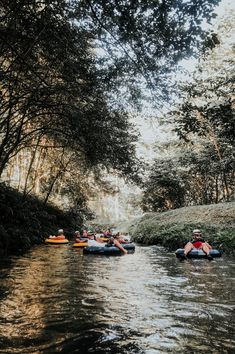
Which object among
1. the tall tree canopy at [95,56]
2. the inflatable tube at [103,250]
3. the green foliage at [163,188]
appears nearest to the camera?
the tall tree canopy at [95,56]

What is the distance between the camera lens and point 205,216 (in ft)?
61.1

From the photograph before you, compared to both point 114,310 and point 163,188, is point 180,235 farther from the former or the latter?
point 163,188

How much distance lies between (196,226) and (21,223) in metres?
8.12

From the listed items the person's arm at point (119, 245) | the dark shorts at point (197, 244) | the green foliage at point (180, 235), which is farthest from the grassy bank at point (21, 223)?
the dark shorts at point (197, 244)

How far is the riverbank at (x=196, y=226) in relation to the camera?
52.5 feet

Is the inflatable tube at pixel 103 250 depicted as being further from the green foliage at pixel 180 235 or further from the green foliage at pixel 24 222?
the green foliage at pixel 180 235

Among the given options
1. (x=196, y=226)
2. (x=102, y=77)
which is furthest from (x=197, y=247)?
(x=102, y=77)

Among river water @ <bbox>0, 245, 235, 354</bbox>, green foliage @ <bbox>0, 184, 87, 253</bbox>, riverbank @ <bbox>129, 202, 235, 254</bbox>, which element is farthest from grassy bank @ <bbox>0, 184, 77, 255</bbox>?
riverbank @ <bbox>129, 202, 235, 254</bbox>

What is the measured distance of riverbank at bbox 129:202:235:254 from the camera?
16.0 metres

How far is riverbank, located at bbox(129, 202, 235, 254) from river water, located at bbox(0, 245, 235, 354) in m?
5.36

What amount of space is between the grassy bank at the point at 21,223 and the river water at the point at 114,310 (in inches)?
114

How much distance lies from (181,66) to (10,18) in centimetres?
388

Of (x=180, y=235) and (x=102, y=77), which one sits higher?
(x=102, y=77)

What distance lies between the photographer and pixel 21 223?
661 inches
